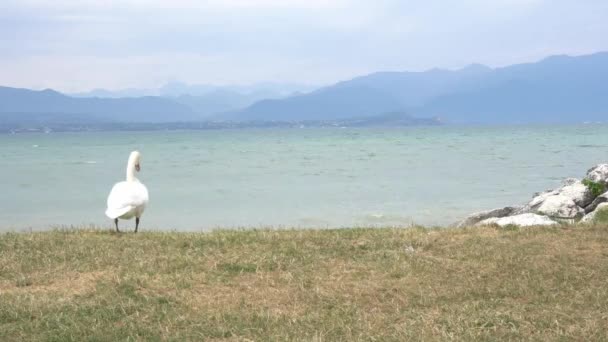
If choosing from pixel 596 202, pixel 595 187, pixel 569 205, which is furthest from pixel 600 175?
pixel 569 205

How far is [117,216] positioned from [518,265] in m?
6.62

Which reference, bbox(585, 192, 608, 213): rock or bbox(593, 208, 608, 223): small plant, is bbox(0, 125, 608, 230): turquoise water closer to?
bbox(585, 192, 608, 213): rock

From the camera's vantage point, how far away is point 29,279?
8.22 m

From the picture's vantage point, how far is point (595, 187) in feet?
59.3

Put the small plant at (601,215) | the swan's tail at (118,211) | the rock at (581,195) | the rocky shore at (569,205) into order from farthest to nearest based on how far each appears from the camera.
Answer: the rock at (581,195)
the rocky shore at (569,205)
the small plant at (601,215)
the swan's tail at (118,211)

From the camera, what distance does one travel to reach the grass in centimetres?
637

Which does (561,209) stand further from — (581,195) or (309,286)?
(309,286)

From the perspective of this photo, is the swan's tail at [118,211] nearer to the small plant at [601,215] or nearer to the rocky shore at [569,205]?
the rocky shore at [569,205]

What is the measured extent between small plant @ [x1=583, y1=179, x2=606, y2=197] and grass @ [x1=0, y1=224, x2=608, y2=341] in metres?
7.78

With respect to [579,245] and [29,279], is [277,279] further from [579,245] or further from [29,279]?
[579,245]

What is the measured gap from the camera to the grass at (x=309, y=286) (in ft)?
20.9

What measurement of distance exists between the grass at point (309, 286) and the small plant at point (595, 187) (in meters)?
7.78

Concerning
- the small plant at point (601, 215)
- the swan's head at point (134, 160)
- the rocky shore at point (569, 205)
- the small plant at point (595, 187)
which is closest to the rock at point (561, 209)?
the rocky shore at point (569, 205)

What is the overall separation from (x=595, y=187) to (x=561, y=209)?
7.15 ft
